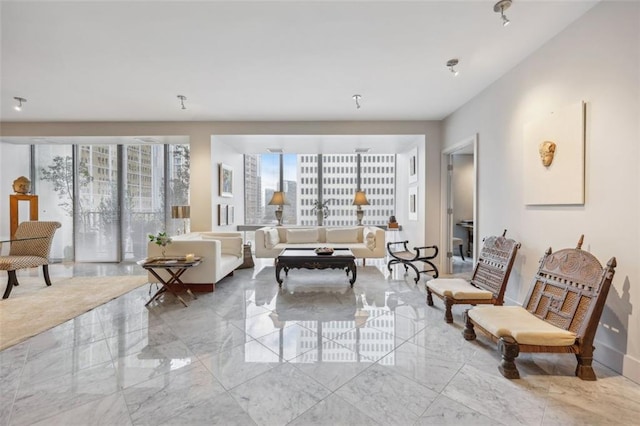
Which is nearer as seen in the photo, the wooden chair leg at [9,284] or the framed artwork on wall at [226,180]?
the wooden chair leg at [9,284]

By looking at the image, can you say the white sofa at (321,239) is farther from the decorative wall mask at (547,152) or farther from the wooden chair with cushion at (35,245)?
the wooden chair with cushion at (35,245)

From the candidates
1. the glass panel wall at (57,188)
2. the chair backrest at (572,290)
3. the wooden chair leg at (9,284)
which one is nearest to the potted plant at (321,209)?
the chair backrest at (572,290)

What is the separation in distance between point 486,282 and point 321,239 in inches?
137

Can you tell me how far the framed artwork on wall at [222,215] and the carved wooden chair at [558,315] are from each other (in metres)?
4.65

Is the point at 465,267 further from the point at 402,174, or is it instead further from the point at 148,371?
the point at 148,371

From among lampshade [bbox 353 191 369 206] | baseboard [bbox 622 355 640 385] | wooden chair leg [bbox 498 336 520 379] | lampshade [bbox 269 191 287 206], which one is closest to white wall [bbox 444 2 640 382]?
baseboard [bbox 622 355 640 385]

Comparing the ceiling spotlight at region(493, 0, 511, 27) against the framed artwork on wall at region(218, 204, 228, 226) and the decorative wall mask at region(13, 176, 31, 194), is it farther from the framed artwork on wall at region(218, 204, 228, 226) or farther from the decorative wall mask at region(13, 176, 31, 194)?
the decorative wall mask at region(13, 176, 31, 194)

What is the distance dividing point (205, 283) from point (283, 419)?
2.67 meters

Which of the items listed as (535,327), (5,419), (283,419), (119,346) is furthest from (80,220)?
(535,327)

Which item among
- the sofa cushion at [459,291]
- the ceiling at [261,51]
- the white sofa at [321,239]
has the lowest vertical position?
the sofa cushion at [459,291]

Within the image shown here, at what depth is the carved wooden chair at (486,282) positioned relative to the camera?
2768 millimetres

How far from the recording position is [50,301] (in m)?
3.42

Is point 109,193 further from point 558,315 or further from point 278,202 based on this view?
point 558,315

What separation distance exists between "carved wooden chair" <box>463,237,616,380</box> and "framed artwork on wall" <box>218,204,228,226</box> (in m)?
4.65
